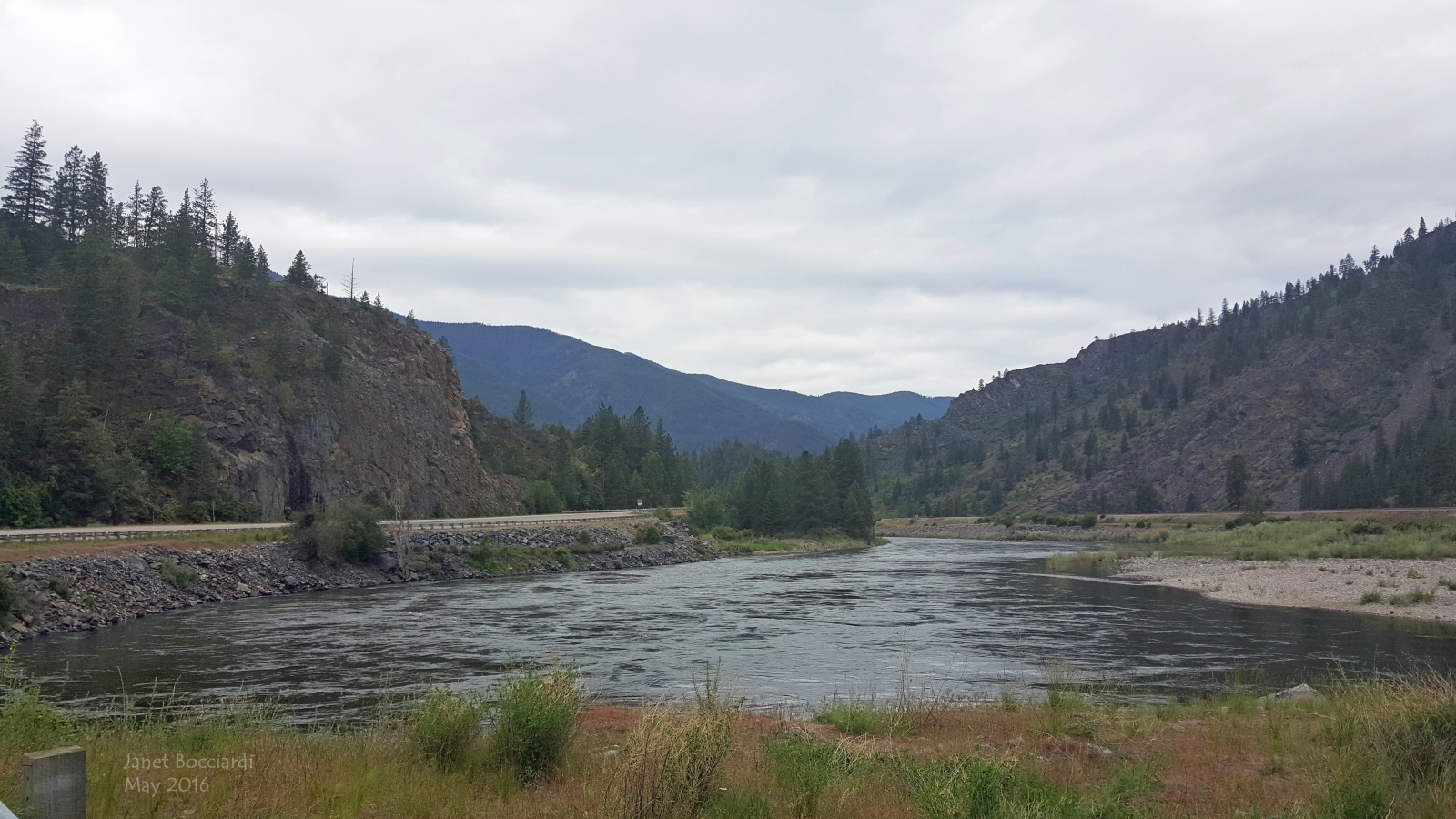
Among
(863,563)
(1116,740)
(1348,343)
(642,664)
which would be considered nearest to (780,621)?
(642,664)

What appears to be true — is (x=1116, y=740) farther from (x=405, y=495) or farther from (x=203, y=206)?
(x=203, y=206)

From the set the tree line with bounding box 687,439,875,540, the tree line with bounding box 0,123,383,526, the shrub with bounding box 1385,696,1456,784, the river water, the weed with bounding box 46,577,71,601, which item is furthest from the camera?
A: the tree line with bounding box 687,439,875,540

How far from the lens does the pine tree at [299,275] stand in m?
97.4

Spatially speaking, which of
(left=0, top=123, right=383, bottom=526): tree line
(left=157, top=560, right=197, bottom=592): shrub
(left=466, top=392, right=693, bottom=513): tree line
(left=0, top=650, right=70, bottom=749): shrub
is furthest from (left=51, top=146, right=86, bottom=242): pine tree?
(left=0, top=650, right=70, bottom=749): shrub

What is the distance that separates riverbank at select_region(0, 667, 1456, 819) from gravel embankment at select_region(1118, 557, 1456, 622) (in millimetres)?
31746

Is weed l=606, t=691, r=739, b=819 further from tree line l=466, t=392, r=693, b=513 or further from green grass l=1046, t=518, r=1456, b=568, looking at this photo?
tree line l=466, t=392, r=693, b=513

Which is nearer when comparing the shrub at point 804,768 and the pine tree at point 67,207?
the shrub at point 804,768

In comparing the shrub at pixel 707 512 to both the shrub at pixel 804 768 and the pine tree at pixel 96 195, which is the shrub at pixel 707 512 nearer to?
the pine tree at pixel 96 195

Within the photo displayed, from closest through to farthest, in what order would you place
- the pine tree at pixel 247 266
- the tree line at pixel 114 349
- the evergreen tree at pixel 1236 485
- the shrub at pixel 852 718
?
the shrub at pixel 852 718 → the tree line at pixel 114 349 → the pine tree at pixel 247 266 → the evergreen tree at pixel 1236 485

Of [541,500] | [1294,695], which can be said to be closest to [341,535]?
[541,500]

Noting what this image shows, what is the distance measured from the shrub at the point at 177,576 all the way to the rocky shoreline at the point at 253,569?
1.5 inches

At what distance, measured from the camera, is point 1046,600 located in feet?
145

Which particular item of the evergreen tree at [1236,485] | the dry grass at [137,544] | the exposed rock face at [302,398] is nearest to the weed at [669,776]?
the dry grass at [137,544]

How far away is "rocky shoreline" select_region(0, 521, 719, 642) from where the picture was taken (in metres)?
32.3
